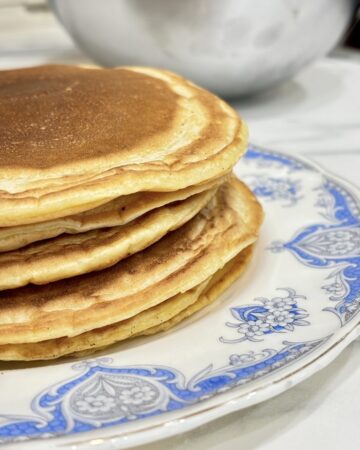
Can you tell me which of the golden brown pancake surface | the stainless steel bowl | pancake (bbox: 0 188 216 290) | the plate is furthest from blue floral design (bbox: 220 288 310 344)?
the stainless steel bowl

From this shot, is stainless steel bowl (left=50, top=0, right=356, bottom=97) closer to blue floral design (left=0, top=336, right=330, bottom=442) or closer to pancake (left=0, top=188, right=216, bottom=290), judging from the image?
pancake (left=0, top=188, right=216, bottom=290)

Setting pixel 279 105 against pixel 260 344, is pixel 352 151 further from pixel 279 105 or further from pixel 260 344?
pixel 260 344

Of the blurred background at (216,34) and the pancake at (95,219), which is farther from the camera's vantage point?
the blurred background at (216,34)

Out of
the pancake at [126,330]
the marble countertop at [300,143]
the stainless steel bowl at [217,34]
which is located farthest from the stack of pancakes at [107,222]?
the stainless steel bowl at [217,34]

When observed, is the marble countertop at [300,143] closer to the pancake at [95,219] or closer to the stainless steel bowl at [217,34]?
the stainless steel bowl at [217,34]

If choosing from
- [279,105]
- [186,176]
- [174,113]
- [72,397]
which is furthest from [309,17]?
[72,397]

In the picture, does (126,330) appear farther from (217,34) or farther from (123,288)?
(217,34)

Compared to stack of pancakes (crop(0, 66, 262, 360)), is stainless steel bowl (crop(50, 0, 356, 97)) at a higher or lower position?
lower
